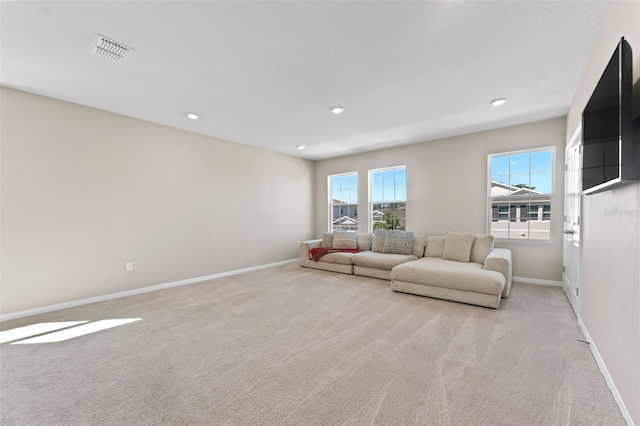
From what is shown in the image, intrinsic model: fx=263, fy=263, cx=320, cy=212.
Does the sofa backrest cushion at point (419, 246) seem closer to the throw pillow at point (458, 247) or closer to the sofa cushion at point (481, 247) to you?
the throw pillow at point (458, 247)

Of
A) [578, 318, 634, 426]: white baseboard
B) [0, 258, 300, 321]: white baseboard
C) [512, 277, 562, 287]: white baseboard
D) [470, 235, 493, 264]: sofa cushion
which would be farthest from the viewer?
[470, 235, 493, 264]: sofa cushion

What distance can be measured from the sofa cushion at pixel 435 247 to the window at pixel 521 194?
0.89 metres

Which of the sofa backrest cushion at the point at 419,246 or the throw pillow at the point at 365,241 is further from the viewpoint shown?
the throw pillow at the point at 365,241

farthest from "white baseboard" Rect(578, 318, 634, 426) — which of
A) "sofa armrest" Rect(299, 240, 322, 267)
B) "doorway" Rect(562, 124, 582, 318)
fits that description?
"sofa armrest" Rect(299, 240, 322, 267)

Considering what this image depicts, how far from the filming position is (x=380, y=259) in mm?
4707

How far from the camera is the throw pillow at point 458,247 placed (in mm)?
4301

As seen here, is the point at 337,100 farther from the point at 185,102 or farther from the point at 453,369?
the point at 453,369

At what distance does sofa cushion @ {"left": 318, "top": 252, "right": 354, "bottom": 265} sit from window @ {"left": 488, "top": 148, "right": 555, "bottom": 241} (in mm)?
2596

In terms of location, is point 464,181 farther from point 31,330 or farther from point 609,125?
point 31,330

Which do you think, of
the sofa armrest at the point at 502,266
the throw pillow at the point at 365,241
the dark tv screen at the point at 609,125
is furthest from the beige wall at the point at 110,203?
the dark tv screen at the point at 609,125

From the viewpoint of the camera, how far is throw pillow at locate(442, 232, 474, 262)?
169 inches

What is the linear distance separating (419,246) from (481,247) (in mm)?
1039

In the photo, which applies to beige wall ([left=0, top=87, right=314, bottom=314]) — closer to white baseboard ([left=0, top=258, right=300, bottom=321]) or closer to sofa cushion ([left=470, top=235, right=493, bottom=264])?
white baseboard ([left=0, top=258, right=300, bottom=321])

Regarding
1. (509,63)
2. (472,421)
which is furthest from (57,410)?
(509,63)
